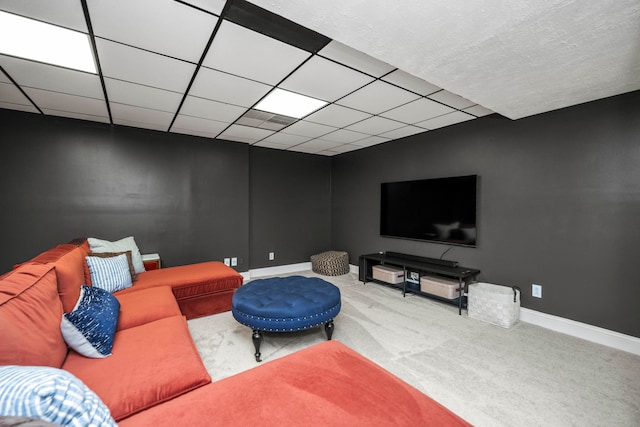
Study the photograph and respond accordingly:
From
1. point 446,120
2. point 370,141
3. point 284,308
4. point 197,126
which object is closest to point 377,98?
point 446,120

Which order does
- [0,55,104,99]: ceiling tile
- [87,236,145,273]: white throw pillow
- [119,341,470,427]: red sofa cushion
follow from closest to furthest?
1. [119,341,470,427]: red sofa cushion
2. [0,55,104,99]: ceiling tile
3. [87,236,145,273]: white throw pillow

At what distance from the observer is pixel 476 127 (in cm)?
352

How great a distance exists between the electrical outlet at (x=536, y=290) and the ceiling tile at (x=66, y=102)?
16.9 ft

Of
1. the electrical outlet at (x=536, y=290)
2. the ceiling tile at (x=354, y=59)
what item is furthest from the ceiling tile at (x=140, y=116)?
the electrical outlet at (x=536, y=290)

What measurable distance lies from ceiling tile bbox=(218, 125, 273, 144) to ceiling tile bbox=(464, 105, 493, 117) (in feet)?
8.73

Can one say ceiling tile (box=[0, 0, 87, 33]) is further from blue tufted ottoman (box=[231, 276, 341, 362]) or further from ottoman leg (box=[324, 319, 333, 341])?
ottoman leg (box=[324, 319, 333, 341])

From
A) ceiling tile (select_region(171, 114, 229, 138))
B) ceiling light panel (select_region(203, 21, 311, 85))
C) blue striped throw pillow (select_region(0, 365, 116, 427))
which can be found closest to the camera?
blue striped throw pillow (select_region(0, 365, 116, 427))

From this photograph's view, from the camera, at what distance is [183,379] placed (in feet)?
4.37

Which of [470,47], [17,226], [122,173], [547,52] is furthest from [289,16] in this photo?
[17,226]

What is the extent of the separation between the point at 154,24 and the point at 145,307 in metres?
2.04

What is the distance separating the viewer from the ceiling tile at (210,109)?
2.91m

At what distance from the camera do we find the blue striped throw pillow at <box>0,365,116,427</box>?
65 cm

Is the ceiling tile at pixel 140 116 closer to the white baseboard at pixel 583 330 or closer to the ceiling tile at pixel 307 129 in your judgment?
the ceiling tile at pixel 307 129

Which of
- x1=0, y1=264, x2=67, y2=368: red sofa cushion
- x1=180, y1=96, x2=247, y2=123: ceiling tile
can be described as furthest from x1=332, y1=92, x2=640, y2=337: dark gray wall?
x1=0, y1=264, x2=67, y2=368: red sofa cushion
